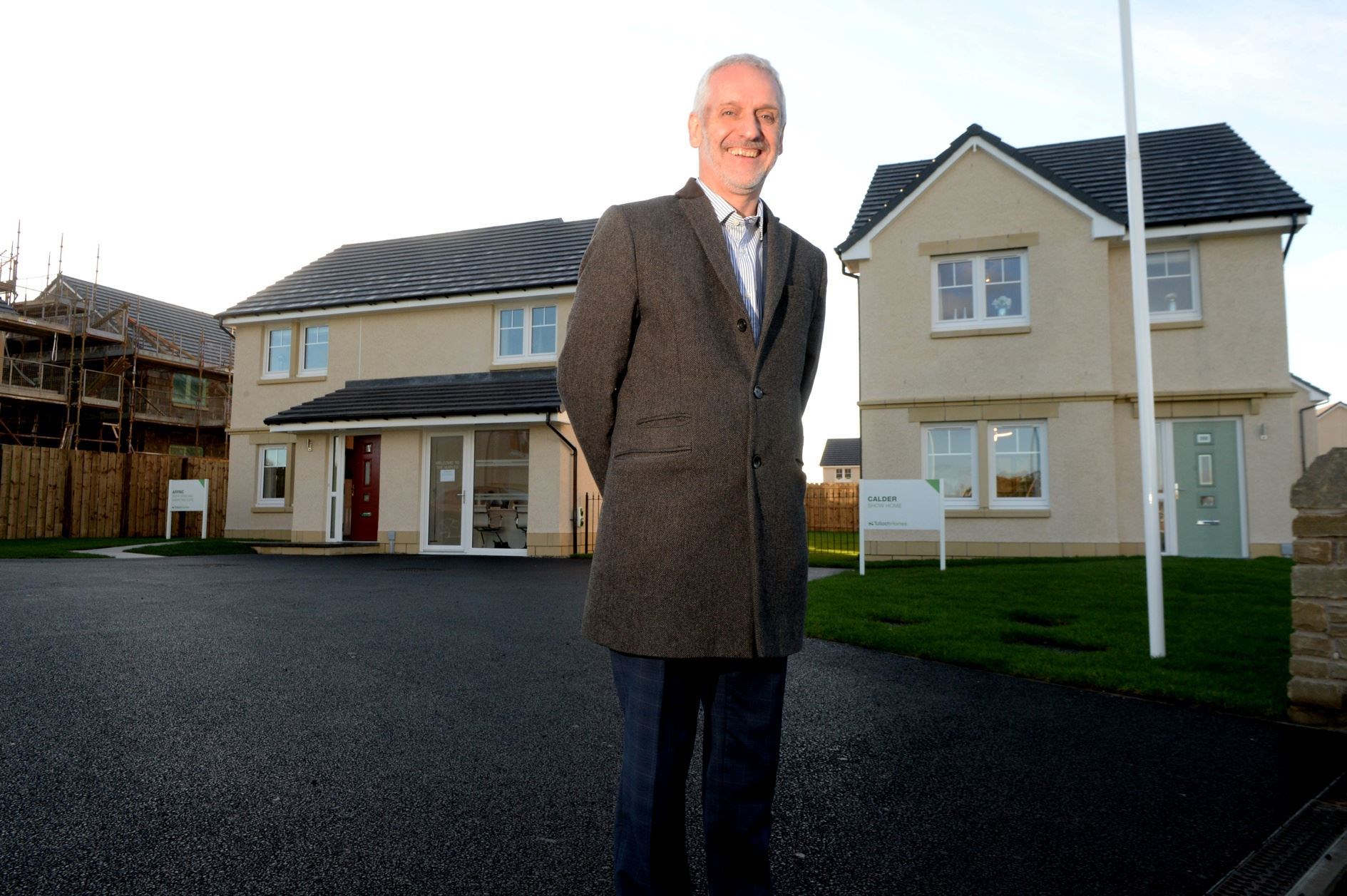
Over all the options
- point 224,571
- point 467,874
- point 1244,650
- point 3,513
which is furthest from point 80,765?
point 3,513

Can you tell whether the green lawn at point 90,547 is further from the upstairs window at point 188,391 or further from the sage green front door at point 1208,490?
the sage green front door at point 1208,490

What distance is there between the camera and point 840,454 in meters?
73.9

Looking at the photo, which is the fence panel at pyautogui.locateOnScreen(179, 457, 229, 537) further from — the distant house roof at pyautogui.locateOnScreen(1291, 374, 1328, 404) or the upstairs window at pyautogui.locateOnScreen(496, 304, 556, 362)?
the distant house roof at pyautogui.locateOnScreen(1291, 374, 1328, 404)

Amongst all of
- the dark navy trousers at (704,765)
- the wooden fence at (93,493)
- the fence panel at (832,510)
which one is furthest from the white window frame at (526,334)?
the dark navy trousers at (704,765)

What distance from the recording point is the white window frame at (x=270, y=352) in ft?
68.2

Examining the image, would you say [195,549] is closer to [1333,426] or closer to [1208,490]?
[1208,490]

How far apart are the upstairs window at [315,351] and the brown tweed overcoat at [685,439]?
20.2m

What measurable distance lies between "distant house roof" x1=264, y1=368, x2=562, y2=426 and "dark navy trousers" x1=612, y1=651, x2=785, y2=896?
1445 cm

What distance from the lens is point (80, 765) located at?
340 cm

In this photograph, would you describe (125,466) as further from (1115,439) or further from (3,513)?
(1115,439)

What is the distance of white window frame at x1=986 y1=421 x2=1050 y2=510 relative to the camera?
14266 mm

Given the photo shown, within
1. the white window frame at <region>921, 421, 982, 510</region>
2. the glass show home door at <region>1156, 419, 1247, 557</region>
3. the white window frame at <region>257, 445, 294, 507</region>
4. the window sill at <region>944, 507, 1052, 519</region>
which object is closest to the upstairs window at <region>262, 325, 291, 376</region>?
the white window frame at <region>257, 445, 294, 507</region>

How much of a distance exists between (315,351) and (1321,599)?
20420mm

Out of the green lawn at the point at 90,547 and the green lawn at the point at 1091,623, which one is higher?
the green lawn at the point at 90,547
